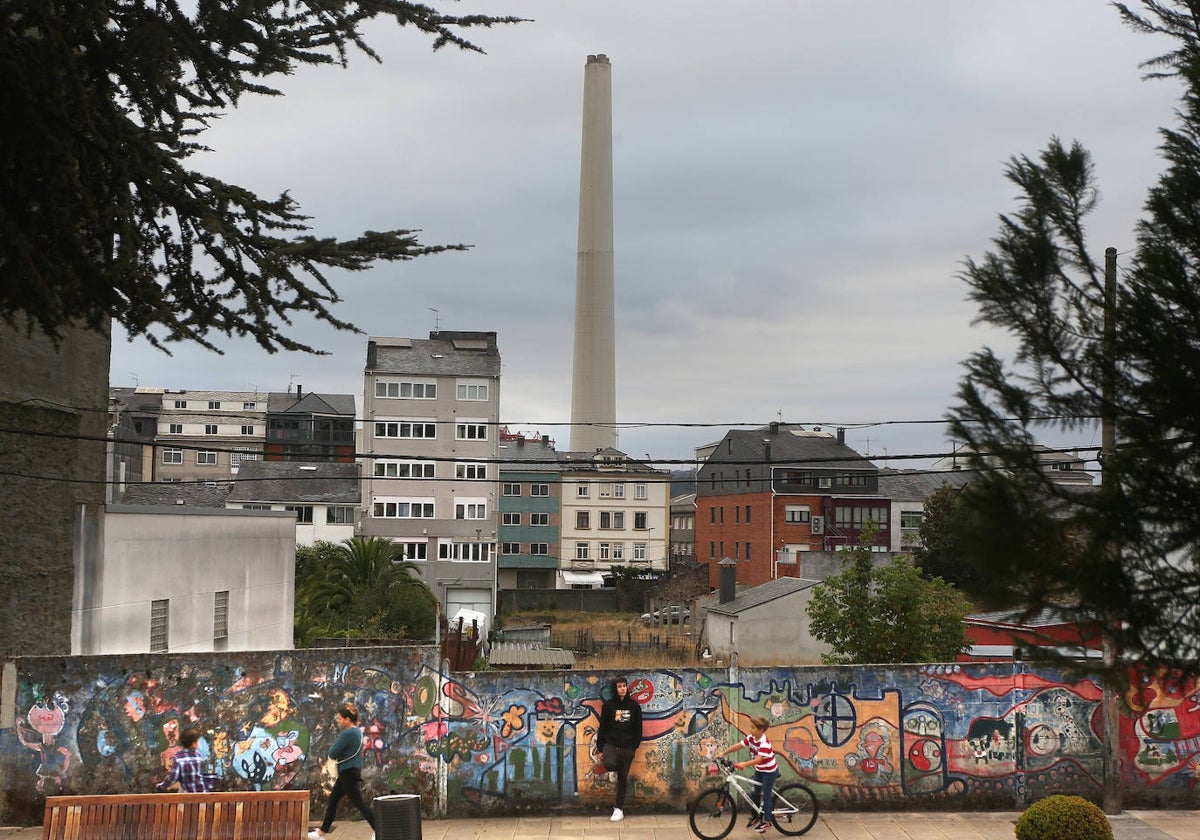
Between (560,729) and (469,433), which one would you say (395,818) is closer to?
(560,729)

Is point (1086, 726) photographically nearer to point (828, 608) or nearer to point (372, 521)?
point (828, 608)

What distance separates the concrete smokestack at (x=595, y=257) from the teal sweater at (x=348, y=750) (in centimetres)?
8344

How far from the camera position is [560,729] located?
15.2 meters

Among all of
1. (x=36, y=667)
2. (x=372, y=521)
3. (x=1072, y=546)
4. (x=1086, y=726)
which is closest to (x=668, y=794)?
(x=1086, y=726)

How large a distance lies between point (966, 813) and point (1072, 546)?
1054cm

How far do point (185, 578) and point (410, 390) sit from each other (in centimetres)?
4829

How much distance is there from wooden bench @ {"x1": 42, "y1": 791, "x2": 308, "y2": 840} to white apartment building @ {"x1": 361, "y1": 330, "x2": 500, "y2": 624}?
5158 cm

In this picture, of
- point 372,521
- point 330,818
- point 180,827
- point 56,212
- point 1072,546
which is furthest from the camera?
point 372,521

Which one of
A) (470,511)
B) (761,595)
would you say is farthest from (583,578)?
(761,595)

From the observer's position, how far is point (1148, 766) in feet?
50.7

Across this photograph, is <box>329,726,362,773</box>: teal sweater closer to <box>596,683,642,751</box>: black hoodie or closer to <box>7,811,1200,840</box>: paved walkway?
<box>7,811,1200,840</box>: paved walkway

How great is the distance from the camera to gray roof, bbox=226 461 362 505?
71500 millimetres

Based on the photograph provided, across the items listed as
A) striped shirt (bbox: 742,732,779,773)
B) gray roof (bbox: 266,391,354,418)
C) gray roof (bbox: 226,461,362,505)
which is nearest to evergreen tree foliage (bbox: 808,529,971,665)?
striped shirt (bbox: 742,732,779,773)

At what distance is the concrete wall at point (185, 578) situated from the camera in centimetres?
1811
